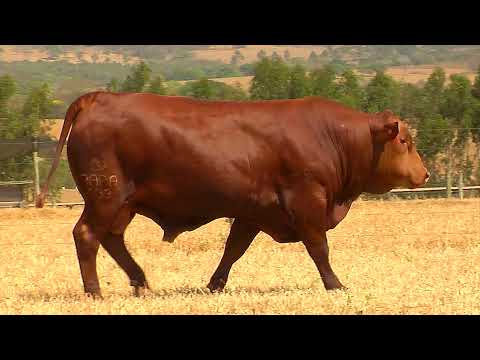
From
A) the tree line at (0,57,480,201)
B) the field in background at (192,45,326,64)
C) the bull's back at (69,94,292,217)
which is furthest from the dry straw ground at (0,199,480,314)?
the field in background at (192,45,326,64)

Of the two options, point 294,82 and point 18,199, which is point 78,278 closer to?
point 18,199

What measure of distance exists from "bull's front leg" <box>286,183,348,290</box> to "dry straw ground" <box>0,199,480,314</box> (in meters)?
0.21

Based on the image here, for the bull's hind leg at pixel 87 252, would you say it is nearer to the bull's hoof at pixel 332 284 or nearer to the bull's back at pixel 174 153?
the bull's back at pixel 174 153

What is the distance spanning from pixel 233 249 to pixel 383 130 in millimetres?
1805

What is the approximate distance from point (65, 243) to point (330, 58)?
5270 cm

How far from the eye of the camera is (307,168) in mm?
9469

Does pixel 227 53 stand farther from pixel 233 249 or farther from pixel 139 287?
pixel 139 287

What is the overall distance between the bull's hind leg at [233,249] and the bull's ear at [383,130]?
1430mm

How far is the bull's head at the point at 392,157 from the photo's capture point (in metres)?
9.92

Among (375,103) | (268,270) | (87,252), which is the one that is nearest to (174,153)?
(87,252)

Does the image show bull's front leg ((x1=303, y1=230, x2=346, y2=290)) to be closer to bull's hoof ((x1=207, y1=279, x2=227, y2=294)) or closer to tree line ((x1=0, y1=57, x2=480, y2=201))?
bull's hoof ((x1=207, y1=279, x2=227, y2=294))

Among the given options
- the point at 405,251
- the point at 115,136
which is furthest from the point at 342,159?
the point at 405,251

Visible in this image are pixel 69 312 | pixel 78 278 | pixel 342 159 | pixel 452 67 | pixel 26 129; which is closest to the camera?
pixel 69 312

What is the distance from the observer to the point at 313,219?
31.0 ft
